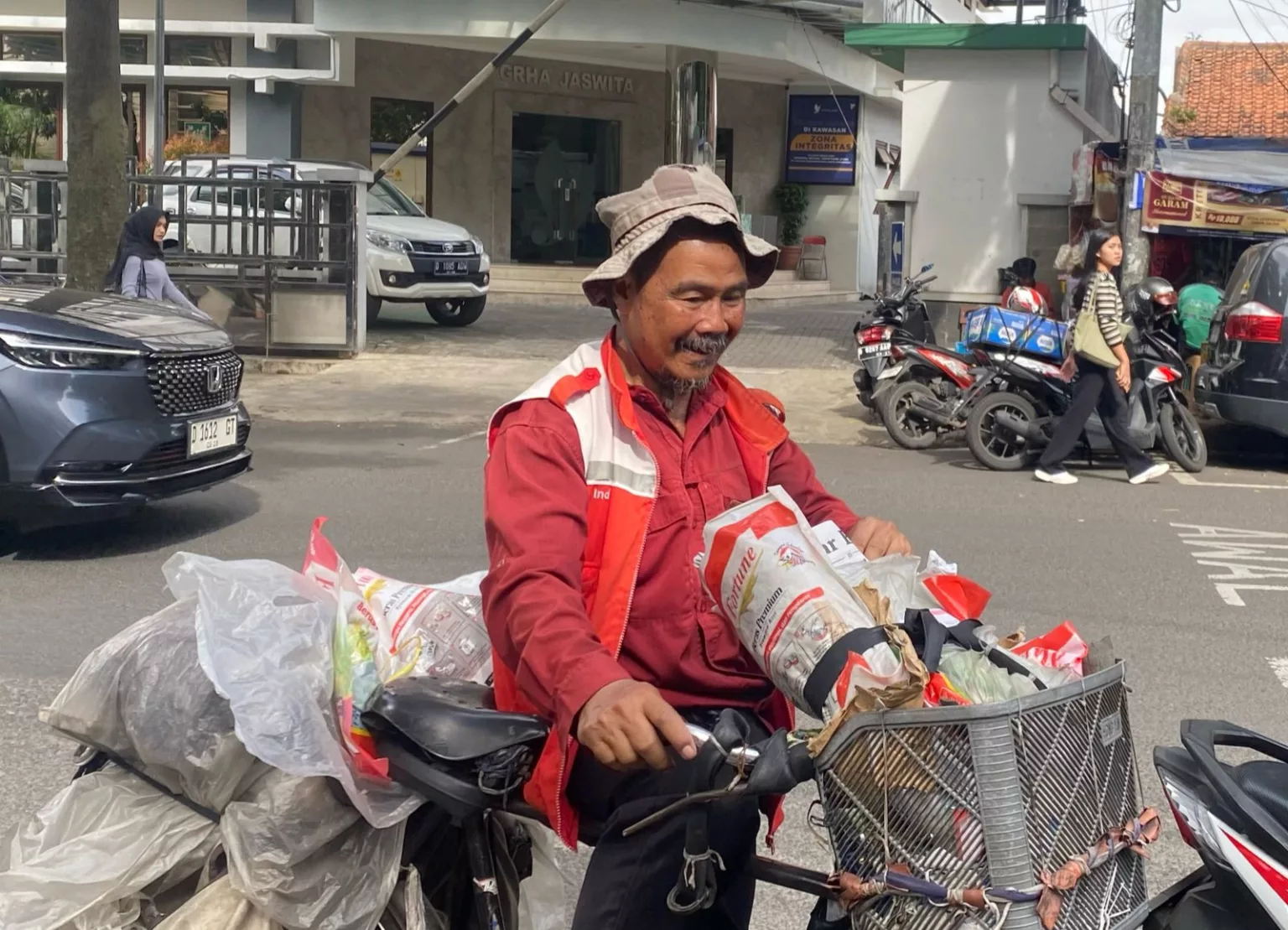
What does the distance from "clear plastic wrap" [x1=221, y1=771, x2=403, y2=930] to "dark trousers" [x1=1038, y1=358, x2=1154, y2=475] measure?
326 inches

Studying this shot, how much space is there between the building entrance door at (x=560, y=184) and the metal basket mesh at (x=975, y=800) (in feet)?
81.9

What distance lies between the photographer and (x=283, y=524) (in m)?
8.24

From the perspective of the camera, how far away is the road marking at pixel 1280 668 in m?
5.71

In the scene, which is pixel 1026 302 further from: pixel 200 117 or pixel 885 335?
pixel 200 117

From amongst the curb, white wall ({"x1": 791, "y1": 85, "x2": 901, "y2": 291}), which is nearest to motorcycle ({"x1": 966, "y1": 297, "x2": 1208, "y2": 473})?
the curb

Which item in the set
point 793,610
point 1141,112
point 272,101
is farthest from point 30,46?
point 793,610

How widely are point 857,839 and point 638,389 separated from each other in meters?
0.85

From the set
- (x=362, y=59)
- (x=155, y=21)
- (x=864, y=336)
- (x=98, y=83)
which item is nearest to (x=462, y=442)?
(x=864, y=336)

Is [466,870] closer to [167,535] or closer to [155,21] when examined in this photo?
[167,535]

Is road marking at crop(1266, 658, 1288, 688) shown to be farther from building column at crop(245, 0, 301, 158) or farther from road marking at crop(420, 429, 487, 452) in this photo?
building column at crop(245, 0, 301, 158)

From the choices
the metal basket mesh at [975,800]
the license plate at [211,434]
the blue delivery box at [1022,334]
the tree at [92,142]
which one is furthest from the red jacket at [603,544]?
the tree at [92,142]

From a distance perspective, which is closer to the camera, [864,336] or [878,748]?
[878,748]

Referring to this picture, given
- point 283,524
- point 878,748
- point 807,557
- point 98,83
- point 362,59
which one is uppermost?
point 362,59

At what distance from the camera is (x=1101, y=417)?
10.2 m
